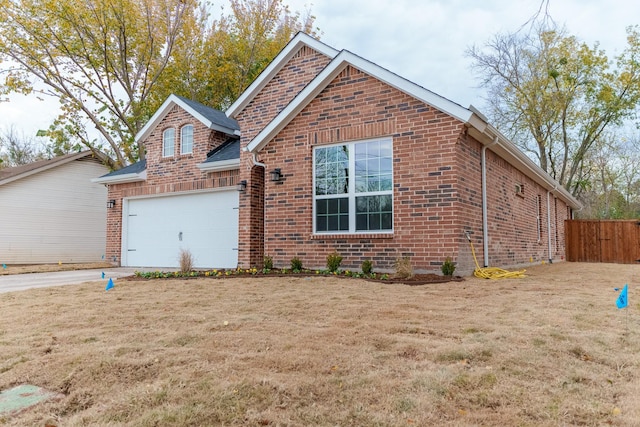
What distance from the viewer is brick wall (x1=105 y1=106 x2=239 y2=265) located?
1193 cm

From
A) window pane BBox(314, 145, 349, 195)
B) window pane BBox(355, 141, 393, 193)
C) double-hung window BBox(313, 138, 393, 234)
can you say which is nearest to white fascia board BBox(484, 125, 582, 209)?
window pane BBox(355, 141, 393, 193)

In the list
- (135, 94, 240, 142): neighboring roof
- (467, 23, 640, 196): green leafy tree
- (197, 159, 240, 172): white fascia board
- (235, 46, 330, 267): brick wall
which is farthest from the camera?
(467, 23, 640, 196): green leafy tree

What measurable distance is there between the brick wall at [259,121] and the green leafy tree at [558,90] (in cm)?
1422

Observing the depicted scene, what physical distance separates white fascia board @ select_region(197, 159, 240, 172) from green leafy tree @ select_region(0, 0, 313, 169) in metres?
10.1

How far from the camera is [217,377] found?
2.56 metres

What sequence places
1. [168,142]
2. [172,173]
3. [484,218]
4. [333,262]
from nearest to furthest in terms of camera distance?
[333,262]
[484,218]
[172,173]
[168,142]

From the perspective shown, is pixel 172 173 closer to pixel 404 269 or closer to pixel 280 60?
pixel 280 60

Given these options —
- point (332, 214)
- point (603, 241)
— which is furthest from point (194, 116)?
point (603, 241)

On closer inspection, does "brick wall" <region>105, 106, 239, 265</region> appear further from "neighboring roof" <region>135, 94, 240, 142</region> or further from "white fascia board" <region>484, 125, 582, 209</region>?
"white fascia board" <region>484, 125, 582, 209</region>

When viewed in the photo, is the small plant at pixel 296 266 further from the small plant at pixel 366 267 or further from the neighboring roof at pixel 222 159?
the neighboring roof at pixel 222 159

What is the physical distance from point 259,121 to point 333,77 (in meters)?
2.97

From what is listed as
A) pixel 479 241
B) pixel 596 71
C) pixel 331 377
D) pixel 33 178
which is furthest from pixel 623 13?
pixel 596 71

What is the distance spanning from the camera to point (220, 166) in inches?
441

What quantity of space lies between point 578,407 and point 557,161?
2731 cm
